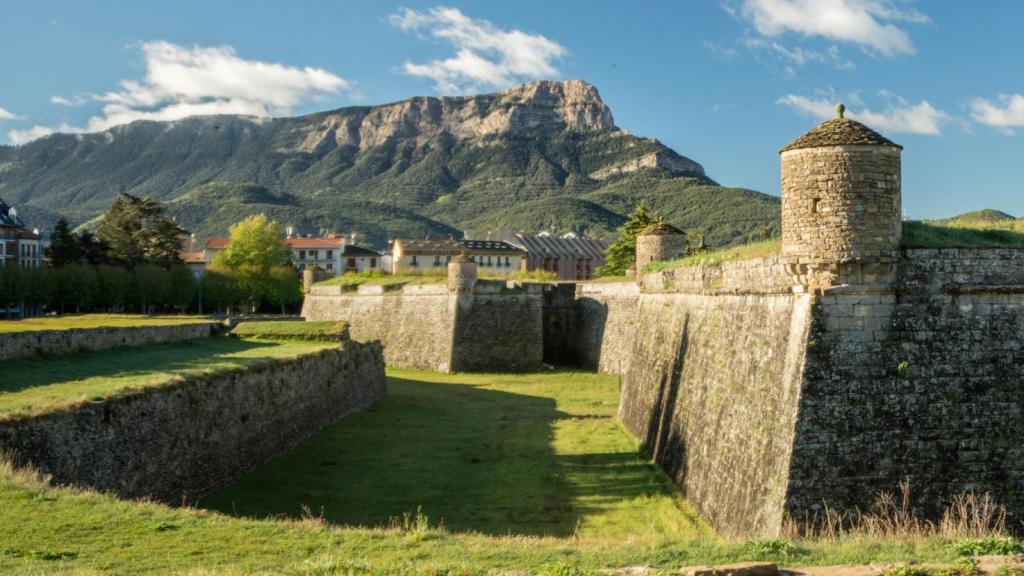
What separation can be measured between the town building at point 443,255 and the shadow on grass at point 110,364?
43611 mm

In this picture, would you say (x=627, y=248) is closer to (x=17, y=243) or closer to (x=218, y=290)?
(x=218, y=290)

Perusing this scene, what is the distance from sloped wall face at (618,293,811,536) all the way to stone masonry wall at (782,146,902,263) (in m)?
0.89

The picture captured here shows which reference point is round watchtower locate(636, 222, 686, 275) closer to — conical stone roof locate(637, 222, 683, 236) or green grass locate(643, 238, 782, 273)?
conical stone roof locate(637, 222, 683, 236)

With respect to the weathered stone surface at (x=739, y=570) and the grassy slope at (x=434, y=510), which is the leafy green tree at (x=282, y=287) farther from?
the weathered stone surface at (x=739, y=570)

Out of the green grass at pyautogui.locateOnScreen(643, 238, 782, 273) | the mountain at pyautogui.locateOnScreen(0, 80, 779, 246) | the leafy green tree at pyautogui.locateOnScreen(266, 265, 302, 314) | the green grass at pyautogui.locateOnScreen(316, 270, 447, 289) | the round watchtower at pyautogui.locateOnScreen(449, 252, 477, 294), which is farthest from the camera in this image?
the mountain at pyautogui.locateOnScreen(0, 80, 779, 246)

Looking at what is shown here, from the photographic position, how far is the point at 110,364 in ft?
67.9

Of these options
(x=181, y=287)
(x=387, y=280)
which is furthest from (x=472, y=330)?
(x=181, y=287)

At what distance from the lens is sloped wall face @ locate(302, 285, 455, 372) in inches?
1716

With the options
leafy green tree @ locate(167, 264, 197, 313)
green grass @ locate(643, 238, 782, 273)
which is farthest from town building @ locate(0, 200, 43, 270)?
green grass @ locate(643, 238, 782, 273)

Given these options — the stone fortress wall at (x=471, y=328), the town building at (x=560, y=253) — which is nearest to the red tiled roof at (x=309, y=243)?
the town building at (x=560, y=253)

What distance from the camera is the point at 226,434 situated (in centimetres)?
1873

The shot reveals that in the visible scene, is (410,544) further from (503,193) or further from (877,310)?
(503,193)

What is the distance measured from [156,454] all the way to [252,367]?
5.39m

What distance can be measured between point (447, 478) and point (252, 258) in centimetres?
5883
